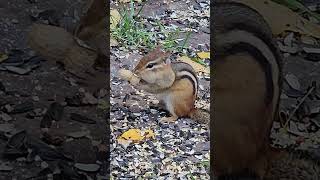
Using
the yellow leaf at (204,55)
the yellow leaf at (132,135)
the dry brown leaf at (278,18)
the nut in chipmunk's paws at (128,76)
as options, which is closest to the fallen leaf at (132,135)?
the yellow leaf at (132,135)

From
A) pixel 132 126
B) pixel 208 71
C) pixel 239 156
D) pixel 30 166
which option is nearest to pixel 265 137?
pixel 239 156

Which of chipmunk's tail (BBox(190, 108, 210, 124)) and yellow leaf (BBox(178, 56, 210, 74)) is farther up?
yellow leaf (BBox(178, 56, 210, 74))

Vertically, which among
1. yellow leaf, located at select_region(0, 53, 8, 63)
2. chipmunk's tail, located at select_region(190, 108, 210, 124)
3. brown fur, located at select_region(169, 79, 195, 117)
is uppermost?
yellow leaf, located at select_region(0, 53, 8, 63)

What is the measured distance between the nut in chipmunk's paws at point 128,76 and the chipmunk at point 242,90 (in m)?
0.18

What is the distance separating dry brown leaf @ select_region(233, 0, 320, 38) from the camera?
5.41 ft

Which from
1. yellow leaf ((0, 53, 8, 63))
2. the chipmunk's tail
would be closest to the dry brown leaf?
the chipmunk's tail

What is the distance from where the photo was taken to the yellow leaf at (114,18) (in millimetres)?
1654

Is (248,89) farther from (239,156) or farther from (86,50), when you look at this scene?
(86,50)

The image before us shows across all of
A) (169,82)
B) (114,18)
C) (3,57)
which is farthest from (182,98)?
(3,57)

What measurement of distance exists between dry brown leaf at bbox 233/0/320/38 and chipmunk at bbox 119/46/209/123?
20cm

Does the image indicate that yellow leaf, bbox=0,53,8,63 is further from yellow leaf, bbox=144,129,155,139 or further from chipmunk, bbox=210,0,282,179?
chipmunk, bbox=210,0,282,179

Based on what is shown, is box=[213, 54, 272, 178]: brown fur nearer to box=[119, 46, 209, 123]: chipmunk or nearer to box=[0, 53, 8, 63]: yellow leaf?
box=[119, 46, 209, 123]: chipmunk

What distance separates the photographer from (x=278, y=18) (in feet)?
5.43

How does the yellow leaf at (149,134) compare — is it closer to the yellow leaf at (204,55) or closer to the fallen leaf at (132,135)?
the fallen leaf at (132,135)
